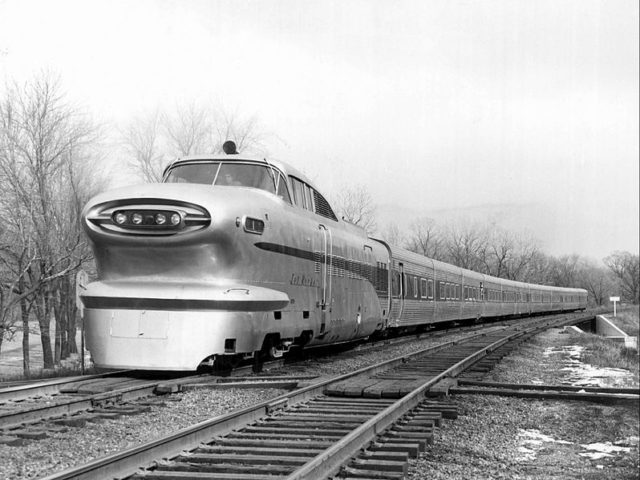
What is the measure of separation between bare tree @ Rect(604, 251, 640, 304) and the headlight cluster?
126718 mm

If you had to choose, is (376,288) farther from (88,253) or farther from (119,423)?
(88,253)

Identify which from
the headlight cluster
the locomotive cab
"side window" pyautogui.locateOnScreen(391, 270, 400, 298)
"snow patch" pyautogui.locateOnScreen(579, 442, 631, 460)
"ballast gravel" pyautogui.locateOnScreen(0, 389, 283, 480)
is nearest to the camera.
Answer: "ballast gravel" pyautogui.locateOnScreen(0, 389, 283, 480)

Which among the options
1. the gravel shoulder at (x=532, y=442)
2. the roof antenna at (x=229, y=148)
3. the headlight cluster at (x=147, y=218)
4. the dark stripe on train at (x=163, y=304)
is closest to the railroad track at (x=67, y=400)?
the dark stripe on train at (x=163, y=304)

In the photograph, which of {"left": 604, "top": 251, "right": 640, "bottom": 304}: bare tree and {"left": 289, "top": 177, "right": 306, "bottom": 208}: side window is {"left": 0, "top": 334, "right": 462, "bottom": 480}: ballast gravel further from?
{"left": 604, "top": 251, "right": 640, "bottom": 304}: bare tree

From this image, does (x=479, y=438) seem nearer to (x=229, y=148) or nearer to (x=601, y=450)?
(x=601, y=450)

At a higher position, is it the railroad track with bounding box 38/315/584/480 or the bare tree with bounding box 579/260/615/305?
the bare tree with bounding box 579/260/615/305

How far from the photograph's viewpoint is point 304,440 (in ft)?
19.2

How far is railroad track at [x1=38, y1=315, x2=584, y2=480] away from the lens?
15.3 feet

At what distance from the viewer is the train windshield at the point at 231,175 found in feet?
35.5

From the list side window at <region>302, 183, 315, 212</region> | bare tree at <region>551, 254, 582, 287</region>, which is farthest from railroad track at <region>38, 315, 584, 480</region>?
bare tree at <region>551, 254, 582, 287</region>

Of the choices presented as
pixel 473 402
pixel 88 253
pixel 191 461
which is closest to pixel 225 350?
pixel 473 402

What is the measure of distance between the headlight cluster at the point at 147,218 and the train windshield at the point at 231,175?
206cm

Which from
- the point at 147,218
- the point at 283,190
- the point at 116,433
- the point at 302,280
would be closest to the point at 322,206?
the point at 283,190

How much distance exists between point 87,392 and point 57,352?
93.6 ft
